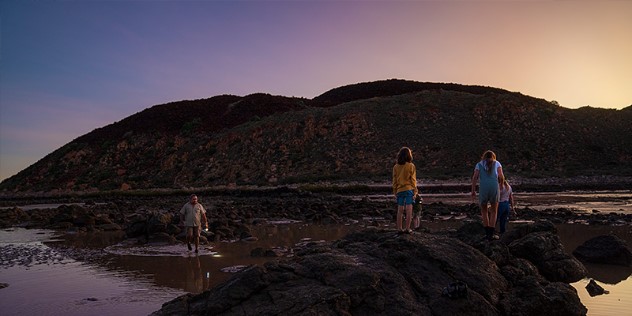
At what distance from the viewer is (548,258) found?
10516 millimetres

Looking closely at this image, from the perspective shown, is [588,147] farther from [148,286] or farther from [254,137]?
[148,286]

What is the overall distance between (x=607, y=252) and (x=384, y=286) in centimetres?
786

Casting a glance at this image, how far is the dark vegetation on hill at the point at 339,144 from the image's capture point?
63.2 metres

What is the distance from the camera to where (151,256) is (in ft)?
52.8

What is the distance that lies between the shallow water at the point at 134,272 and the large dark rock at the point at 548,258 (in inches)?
10.2

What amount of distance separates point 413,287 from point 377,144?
198 ft

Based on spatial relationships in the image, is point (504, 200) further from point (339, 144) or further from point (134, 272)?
point (339, 144)

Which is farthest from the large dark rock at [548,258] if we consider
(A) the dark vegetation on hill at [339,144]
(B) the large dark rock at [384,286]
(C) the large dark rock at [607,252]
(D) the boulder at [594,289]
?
(A) the dark vegetation on hill at [339,144]

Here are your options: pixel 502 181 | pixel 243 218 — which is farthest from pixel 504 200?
pixel 243 218

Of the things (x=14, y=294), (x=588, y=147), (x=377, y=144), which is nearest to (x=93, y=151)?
(x=377, y=144)

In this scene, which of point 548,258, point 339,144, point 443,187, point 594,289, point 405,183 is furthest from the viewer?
point 339,144

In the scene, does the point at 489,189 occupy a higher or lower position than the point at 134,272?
higher

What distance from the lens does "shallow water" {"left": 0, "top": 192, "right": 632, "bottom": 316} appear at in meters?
9.84

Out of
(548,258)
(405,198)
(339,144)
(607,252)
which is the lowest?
(607,252)
